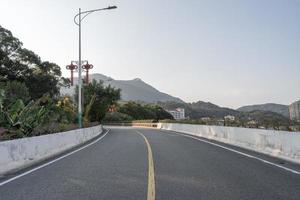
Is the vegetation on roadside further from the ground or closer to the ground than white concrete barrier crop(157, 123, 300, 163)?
further from the ground

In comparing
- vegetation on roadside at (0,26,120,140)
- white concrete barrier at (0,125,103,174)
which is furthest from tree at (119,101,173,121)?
white concrete barrier at (0,125,103,174)

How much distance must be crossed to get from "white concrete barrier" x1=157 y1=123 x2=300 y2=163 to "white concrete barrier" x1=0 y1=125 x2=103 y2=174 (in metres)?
8.77

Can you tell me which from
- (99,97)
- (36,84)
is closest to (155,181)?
(36,84)

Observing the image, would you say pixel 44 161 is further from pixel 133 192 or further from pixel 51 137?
pixel 133 192

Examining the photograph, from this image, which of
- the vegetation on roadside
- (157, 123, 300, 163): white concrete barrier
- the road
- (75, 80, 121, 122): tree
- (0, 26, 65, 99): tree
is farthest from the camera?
(75, 80, 121, 122): tree

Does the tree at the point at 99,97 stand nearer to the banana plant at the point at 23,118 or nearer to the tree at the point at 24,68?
the tree at the point at 24,68

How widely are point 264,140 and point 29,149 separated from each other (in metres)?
9.70

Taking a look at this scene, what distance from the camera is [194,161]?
15078mm

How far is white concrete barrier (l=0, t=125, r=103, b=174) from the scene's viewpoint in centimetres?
1381

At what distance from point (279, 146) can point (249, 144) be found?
14.1 ft

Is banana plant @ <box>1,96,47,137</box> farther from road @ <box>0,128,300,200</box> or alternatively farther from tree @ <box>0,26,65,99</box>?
tree @ <box>0,26,65,99</box>

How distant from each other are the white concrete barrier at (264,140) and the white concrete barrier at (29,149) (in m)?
8.77

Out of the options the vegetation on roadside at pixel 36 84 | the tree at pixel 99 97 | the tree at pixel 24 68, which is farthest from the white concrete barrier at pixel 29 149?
the tree at pixel 99 97

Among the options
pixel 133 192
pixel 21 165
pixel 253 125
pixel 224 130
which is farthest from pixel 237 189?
pixel 224 130
